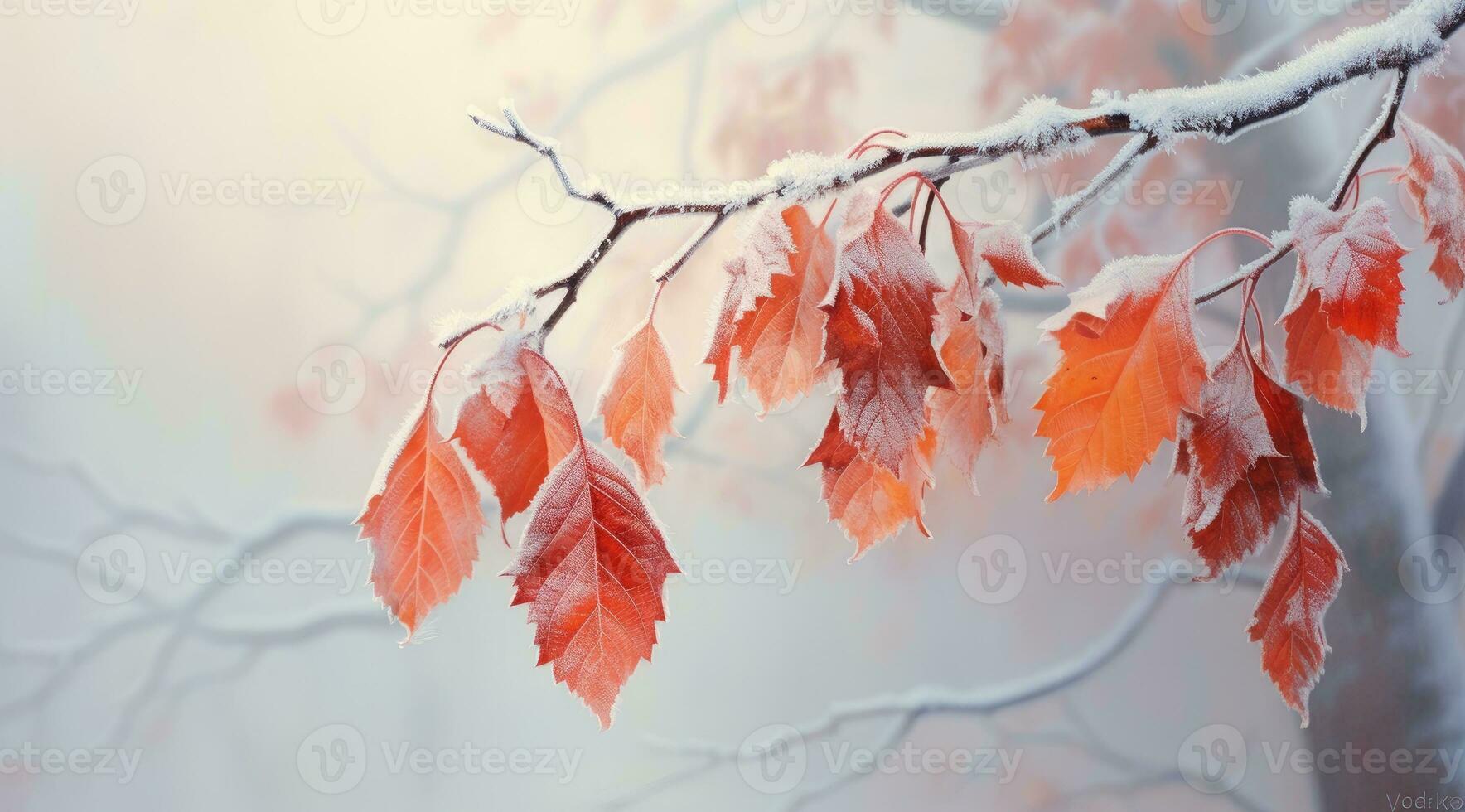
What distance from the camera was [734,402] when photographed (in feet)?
4.17

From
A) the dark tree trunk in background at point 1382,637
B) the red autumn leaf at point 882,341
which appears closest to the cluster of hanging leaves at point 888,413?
the red autumn leaf at point 882,341

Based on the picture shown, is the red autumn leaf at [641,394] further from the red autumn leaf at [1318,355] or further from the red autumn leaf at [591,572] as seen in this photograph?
the red autumn leaf at [1318,355]

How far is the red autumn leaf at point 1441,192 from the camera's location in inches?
15.1

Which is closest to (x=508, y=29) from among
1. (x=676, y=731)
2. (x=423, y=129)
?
(x=423, y=129)

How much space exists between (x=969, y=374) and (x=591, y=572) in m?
0.18

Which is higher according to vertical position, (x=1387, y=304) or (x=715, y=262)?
(x=715, y=262)

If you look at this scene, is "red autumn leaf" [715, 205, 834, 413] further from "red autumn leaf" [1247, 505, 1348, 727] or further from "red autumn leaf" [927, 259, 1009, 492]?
"red autumn leaf" [1247, 505, 1348, 727]

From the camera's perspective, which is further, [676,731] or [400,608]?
[676,731]

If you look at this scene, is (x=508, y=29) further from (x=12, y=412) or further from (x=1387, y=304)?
(x=1387, y=304)

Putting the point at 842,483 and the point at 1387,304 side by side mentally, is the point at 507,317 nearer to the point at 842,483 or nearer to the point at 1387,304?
the point at 842,483

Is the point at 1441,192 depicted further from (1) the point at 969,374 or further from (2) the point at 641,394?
(2) the point at 641,394

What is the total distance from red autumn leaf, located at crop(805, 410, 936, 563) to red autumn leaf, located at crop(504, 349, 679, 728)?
0.28ft

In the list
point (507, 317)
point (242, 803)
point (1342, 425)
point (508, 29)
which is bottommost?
point (242, 803)

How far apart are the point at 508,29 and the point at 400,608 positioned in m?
1.14
